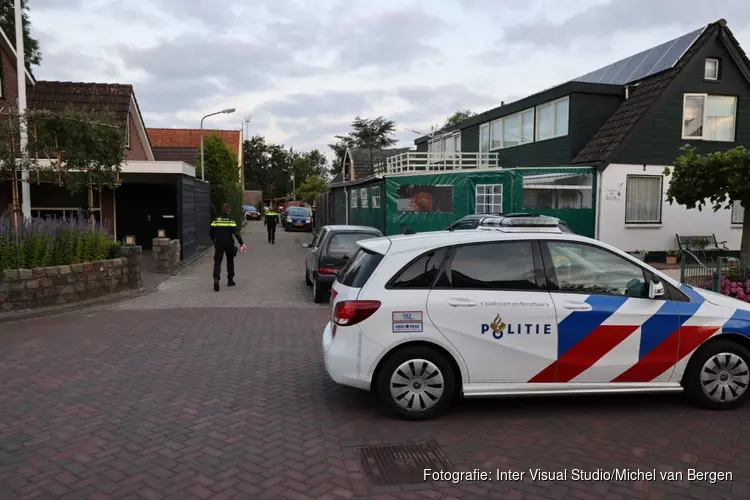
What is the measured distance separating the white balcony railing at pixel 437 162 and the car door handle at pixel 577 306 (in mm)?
15126

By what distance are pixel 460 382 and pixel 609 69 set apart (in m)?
20.7

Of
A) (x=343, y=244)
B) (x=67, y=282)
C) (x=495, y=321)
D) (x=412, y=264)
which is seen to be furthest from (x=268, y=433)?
(x=67, y=282)

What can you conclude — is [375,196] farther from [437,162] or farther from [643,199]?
[643,199]

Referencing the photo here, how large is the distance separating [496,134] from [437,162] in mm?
2728

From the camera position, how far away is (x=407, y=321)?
4941 mm

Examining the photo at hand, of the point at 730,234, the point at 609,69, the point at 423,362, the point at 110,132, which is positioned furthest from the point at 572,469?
the point at 609,69

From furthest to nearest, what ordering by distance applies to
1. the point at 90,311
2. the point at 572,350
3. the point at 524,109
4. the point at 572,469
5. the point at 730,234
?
the point at 524,109, the point at 730,234, the point at 90,311, the point at 572,350, the point at 572,469

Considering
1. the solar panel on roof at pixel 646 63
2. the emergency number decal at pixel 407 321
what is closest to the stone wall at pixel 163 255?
the emergency number decal at pixel 407 321

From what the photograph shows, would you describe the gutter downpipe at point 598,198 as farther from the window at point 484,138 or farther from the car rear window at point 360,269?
the car rear window at point 360,269

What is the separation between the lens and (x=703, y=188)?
1146cm

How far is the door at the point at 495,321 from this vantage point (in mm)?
4980

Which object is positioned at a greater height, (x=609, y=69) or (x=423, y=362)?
(x=609, y=69)

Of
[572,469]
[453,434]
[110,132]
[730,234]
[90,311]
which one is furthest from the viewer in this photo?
[730,234]

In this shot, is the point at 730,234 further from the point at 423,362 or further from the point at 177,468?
the point at 177,468
